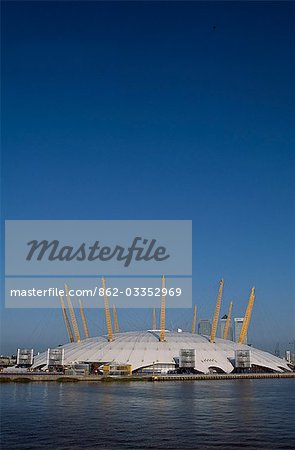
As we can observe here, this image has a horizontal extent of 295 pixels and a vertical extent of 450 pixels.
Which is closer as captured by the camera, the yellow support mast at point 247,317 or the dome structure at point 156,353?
the dome structure at point 156,353

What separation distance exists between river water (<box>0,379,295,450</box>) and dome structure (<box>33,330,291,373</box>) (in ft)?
143

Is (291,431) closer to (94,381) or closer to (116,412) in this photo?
(116,412)

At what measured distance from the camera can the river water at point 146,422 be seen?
3162 centimetres

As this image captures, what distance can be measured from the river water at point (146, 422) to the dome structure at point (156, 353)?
143 ft

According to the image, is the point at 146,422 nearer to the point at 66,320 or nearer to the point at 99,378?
the point at 99,378

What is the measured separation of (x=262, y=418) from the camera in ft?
137

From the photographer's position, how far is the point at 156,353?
105 m

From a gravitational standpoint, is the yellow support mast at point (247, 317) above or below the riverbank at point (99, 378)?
above

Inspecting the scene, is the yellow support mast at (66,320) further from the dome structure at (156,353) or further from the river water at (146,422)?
the river water at (146,422)

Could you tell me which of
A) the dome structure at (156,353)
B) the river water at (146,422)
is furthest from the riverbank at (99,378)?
the river water at (146,422)

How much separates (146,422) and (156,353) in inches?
2638

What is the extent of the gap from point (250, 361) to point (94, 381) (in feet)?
114

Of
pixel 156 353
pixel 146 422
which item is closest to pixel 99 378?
pixel 156 353

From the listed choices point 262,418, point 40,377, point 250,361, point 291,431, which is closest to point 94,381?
point 40,377
